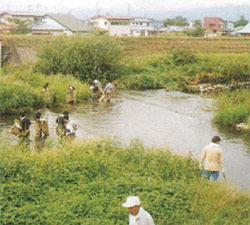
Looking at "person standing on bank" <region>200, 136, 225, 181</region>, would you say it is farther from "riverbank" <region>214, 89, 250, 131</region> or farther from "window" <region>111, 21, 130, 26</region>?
"window" <region>111, 21, 130, 26</region>

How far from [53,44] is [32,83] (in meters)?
6.32

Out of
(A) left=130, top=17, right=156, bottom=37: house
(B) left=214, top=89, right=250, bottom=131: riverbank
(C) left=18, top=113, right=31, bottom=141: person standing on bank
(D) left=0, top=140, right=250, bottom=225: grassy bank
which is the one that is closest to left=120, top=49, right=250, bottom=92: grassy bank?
(B) left=214, top=89, right=250, bottom=131: riverbank

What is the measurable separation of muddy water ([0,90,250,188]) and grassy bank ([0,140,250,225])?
2.11m

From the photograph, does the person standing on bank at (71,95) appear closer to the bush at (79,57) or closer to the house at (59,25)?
the bush at (79,57)

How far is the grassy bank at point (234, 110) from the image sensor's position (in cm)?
1892

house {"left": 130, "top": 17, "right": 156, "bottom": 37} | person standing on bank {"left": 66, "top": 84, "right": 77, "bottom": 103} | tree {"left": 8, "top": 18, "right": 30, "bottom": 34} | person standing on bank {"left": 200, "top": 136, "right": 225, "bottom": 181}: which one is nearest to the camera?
person standing on bank {"left": 200, "top": 136, "right": 225, "bottom": 181}

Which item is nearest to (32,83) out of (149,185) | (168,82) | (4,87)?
(4,87)

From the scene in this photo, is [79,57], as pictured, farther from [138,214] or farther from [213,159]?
[138,214]

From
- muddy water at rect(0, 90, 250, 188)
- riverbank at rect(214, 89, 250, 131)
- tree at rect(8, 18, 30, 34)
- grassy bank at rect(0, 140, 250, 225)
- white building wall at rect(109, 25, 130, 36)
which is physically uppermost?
tree at rect(8, 18, 30, 34)

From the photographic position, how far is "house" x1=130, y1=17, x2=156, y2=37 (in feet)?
249

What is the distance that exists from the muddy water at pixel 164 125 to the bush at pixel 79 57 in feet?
13.1

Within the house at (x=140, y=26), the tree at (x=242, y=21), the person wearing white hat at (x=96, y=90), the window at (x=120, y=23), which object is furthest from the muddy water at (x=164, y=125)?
the tree at (x=242, y=21)

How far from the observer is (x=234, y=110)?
19172 mm

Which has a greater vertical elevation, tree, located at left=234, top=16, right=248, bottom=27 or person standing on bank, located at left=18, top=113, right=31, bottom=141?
tree, located at left=234, top=16, right=248, bottom=27
